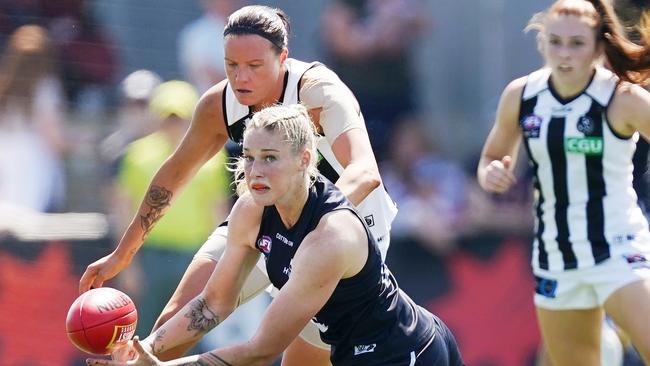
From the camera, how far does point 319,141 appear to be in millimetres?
4832

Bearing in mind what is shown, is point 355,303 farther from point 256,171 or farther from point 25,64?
point 25,64

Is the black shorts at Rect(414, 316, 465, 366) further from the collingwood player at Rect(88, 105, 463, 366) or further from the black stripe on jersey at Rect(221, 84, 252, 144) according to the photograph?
the black stripe on jersey at Rect(221, 84, 252, 144)

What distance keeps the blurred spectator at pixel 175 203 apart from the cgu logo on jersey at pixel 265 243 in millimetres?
2934

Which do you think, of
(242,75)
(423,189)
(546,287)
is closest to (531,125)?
(546,287)

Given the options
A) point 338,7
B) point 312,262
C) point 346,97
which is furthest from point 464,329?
point 312,262

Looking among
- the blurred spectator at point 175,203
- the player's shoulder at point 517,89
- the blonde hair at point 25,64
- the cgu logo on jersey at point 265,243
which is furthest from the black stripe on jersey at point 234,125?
the blonde hair at point 25,64

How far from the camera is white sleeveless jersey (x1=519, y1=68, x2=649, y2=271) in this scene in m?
5.18

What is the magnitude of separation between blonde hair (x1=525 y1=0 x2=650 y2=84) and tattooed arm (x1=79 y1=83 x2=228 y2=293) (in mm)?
1434

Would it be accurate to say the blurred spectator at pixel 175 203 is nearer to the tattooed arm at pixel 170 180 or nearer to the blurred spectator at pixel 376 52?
the blurred spectator at pixel 376 52

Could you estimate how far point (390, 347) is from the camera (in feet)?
13.7

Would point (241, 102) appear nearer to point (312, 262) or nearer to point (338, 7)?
point (312, 262)

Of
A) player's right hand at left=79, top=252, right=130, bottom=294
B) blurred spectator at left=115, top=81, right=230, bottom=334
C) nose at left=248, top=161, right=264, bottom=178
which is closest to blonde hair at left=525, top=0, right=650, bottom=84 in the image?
nose at left=248, top=161, right=264, bottom=178

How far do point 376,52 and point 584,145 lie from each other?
120 inches

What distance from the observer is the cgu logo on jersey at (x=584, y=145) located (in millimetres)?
5172
